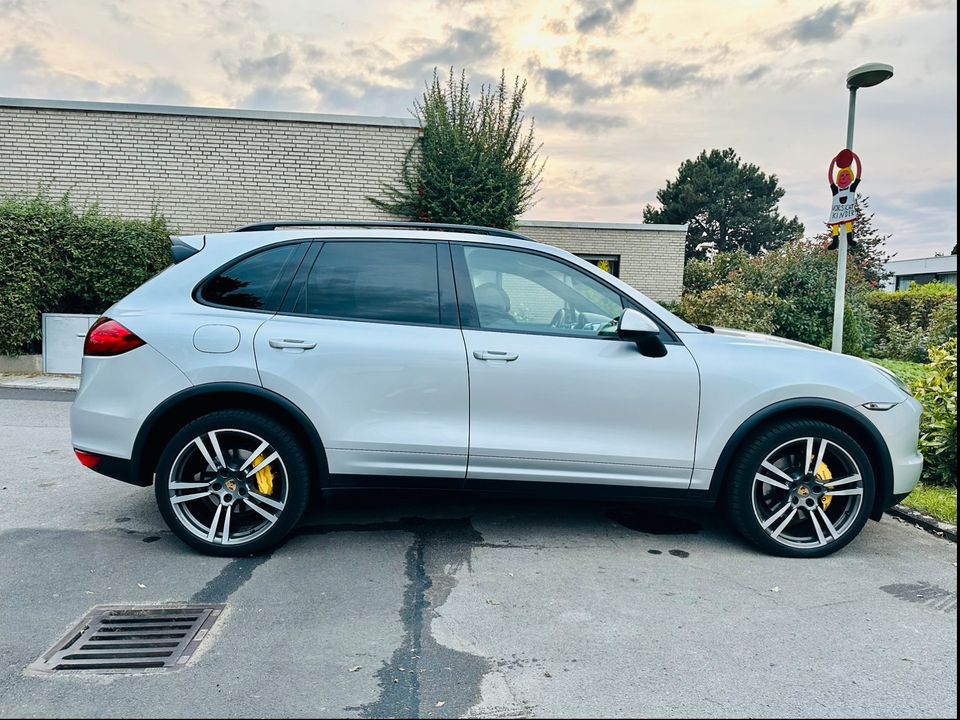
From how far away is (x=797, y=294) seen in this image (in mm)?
13672

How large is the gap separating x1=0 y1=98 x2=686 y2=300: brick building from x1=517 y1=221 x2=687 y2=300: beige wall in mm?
7859

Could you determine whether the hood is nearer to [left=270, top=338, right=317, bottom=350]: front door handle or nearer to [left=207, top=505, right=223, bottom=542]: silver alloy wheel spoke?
[left=270, top=338, right=317, bottom=350]: front door handle

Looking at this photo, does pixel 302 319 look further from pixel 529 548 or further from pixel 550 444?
pixel 529 548

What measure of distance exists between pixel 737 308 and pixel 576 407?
1040 cm

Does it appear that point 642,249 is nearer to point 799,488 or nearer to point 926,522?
point 926,522

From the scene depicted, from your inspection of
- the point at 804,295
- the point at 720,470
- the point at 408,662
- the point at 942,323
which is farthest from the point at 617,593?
the point at 942,323

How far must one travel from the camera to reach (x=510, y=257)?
388cm

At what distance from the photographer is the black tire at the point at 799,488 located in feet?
12.0

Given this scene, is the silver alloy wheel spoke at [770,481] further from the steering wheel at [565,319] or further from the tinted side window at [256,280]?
the tinted side window at [256,280]

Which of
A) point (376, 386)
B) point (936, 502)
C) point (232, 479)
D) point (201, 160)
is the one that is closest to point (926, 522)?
point (936, 502)

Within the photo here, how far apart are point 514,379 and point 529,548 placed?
3.38ft

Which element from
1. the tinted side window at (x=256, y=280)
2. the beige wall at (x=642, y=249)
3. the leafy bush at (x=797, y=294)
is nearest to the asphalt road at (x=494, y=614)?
the tinted side window at (x=256, y=280)

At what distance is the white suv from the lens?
11.8 feet

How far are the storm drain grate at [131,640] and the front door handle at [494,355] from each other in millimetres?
1764
